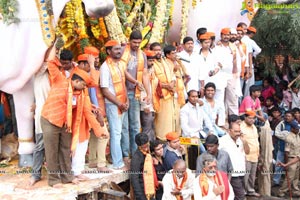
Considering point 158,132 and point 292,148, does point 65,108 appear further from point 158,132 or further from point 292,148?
point 292,148

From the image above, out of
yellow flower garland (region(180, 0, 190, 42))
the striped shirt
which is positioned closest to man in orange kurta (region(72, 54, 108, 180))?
the striped shirt

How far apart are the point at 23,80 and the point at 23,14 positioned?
0.71 meters

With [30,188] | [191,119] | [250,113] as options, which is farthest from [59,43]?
[250,113]

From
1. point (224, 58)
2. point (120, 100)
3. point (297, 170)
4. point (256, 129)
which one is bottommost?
point (297, 170)

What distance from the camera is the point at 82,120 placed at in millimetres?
5637

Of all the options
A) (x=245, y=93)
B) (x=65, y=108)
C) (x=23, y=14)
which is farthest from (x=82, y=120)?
(x=245, y=93)

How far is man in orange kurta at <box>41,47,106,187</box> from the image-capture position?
5.40 meters

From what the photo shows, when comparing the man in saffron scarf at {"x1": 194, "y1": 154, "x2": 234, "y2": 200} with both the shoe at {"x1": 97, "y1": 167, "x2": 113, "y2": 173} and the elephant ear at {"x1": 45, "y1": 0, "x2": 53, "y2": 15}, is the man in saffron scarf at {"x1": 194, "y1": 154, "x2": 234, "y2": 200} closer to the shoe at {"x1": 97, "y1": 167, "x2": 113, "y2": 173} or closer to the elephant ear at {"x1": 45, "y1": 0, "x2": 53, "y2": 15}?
the shoe at {"x1": 97, "y1": 167, "x2": 113, "y2": 173}

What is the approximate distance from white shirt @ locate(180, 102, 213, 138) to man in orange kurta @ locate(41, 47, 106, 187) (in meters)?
1.37

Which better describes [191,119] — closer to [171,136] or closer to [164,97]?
[164,97]

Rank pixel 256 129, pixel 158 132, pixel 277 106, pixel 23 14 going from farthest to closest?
1. pixel 277 106
2. pixel 256 129
3. pixel 158 132
4. pixel 23 14

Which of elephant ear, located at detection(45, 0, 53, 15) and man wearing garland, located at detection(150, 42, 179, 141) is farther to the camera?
man wearing garland, located at detection(150, 42, 179, 141)

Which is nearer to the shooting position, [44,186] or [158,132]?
[44,186]

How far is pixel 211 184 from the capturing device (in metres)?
5.56
